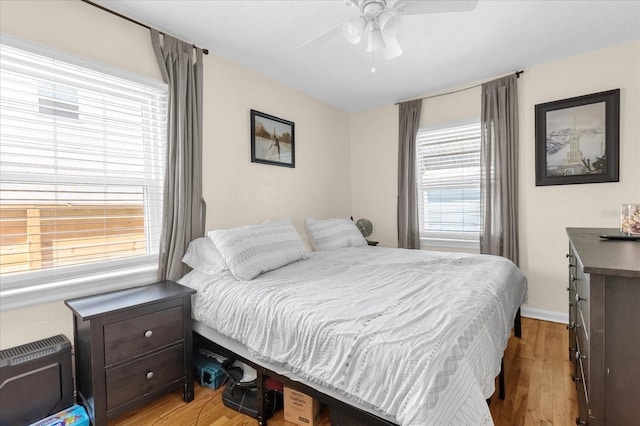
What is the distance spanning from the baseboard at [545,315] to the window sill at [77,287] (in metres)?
3.53

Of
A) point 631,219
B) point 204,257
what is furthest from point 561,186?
point 204,257

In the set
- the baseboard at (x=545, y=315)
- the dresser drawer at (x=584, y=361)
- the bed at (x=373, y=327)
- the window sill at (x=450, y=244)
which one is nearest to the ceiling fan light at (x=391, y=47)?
the bed at (x=373, y=327)

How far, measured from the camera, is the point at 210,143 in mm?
2621

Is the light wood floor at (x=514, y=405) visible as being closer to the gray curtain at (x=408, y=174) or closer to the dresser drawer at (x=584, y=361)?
the dresser drawer at (x=584, y=361)

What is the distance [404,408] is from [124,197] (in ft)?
7.11

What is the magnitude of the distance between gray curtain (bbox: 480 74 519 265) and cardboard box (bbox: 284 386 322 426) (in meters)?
2.52

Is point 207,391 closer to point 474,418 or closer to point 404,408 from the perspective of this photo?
point 404,408

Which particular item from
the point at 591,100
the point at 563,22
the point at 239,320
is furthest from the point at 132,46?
the point at 591,100

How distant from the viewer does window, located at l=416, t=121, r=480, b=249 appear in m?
3.41

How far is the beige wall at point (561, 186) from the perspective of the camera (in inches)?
103

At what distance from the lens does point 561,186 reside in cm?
292

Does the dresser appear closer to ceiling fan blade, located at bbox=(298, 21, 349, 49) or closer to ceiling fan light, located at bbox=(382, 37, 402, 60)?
ceiling fan blade, located at bbox=(298, 21, 349, 49)

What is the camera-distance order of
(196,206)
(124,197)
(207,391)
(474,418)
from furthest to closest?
(196,206) < (124,197) < (207,391) < (474,418)

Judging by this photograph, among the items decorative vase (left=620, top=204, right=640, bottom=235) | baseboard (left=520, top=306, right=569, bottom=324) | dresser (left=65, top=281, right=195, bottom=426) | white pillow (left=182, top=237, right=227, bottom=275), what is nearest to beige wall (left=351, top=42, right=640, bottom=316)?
baseboard (left=520, top=306, right=569, bottom=324)
